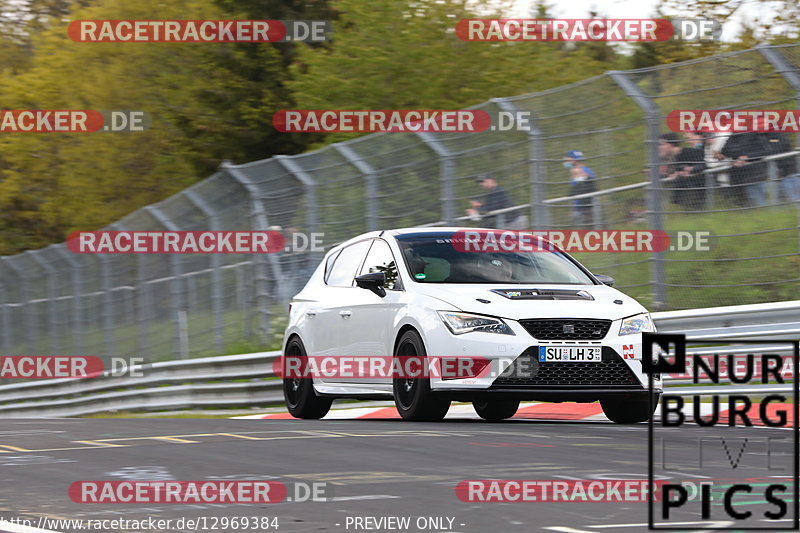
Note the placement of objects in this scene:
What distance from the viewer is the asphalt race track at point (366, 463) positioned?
6656 millimetres

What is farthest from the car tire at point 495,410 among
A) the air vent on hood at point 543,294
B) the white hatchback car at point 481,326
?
the air vent on hood at point 543,294

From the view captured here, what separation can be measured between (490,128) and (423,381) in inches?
212

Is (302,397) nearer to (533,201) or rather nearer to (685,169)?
(533,201)

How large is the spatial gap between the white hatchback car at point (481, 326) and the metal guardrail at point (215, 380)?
2.64ft

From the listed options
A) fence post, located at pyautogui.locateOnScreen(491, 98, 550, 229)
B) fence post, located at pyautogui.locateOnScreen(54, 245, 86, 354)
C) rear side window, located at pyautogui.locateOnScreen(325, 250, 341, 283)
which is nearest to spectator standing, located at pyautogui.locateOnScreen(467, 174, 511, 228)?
fence post, located at pyautogui.locateOnScreen(491, 98, 550, 229)

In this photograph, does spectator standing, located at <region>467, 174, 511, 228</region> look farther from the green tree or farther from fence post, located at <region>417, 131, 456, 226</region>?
the green tree

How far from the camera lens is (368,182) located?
18.0 metres

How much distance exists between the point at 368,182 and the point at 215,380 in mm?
3305

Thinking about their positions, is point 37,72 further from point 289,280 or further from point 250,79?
point 289,280

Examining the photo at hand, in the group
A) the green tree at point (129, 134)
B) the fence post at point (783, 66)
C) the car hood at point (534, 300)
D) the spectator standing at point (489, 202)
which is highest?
the green tree at point (129, 134)

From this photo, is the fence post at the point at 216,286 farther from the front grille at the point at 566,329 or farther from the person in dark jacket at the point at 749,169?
the front grille at the point at 566,329

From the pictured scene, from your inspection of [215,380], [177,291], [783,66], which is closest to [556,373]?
[783,66]

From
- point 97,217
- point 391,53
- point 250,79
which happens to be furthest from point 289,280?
point 97,217

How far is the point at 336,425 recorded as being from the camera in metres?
11.7
